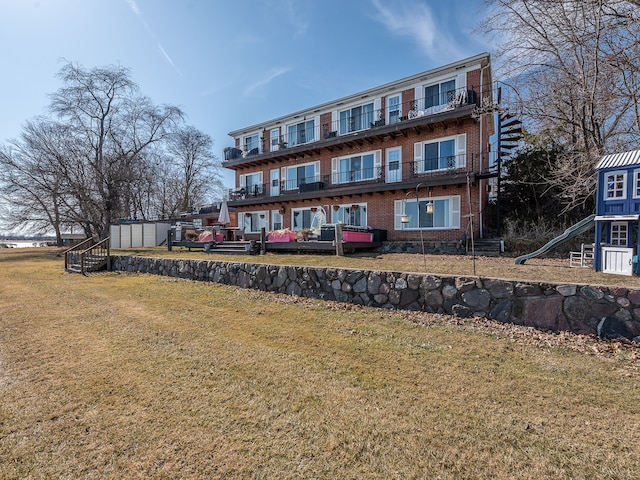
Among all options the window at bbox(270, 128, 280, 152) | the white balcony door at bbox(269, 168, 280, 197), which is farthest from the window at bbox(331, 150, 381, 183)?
the window at bbox(270, 128, 280, 152)

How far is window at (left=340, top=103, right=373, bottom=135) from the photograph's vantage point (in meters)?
18.4

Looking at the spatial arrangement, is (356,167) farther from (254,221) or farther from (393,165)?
(254,221)

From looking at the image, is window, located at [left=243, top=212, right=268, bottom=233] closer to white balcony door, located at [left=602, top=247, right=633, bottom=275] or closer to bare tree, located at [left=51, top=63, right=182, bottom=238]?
bare tree, located at [left=51, top=63, right=182, bottom=238]

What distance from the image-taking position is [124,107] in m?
26.3

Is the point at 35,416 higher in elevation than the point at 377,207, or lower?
lower

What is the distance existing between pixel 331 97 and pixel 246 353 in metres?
19.1

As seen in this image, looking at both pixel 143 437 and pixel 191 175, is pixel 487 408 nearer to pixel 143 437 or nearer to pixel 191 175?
pixel 143 437

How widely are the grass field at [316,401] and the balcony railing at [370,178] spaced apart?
11.6 meters

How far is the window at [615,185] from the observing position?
732 centimetres

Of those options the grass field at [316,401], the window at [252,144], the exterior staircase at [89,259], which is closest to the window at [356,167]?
the window at [252,144]

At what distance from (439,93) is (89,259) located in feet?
64.4

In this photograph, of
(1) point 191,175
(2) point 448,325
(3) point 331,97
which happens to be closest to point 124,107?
(1) point 191,175

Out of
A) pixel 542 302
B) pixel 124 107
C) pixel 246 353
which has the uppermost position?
pixel 124 107

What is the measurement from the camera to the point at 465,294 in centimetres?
576
